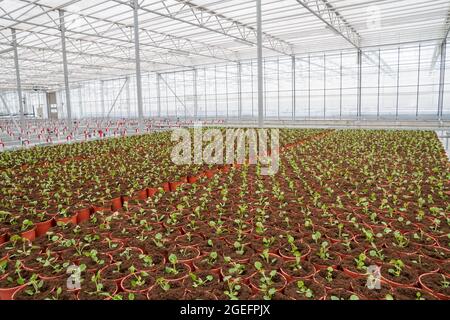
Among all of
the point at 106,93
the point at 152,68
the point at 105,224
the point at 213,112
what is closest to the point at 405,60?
the point at 213,112

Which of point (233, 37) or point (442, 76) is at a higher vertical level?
point (233, 37)

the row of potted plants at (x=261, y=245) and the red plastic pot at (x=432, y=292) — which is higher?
the row of potted plants at (x=261, y=245)

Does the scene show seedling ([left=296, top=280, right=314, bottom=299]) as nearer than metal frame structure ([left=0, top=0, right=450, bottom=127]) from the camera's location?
Yes

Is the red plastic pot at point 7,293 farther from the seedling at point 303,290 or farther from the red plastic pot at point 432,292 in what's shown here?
the red plastic pot at point 432,292

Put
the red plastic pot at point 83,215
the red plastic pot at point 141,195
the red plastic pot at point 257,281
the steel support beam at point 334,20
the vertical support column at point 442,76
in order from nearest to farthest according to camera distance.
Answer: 1. the red plastic pot at point 257,281
2. the red plastic pot at point 83,215
3. the red plastic pot at point 141,195
4. the steel support beam at point 334,20
5. the vertical support column at point 442,76

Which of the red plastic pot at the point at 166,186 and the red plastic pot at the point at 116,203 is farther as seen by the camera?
the red plastic pot at the point at 166,186

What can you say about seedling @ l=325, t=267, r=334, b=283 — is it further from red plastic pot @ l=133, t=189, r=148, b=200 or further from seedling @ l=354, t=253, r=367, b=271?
red plastic pot @ l=133, t=189, r=148, b=200

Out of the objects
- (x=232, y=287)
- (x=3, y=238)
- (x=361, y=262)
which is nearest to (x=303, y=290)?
(x=232, y=287)

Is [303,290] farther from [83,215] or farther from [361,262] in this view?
[83,215]

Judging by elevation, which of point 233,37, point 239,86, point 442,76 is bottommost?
point 442,76

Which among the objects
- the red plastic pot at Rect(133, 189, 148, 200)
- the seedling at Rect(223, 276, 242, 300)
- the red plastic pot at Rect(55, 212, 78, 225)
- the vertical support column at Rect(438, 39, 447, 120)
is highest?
the vertical support column at Rect(438, 39, 447, 120)

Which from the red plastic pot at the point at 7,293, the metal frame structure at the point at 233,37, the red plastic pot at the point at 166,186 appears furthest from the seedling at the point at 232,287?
the metal frame structure at the point at 233,37

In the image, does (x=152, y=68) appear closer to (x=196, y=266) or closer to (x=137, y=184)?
(x=137, y=184)

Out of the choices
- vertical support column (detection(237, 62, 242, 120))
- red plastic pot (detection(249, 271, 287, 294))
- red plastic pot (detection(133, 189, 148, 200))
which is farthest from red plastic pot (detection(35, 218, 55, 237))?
vertical support column (detection(237, 62, 242, 120))
